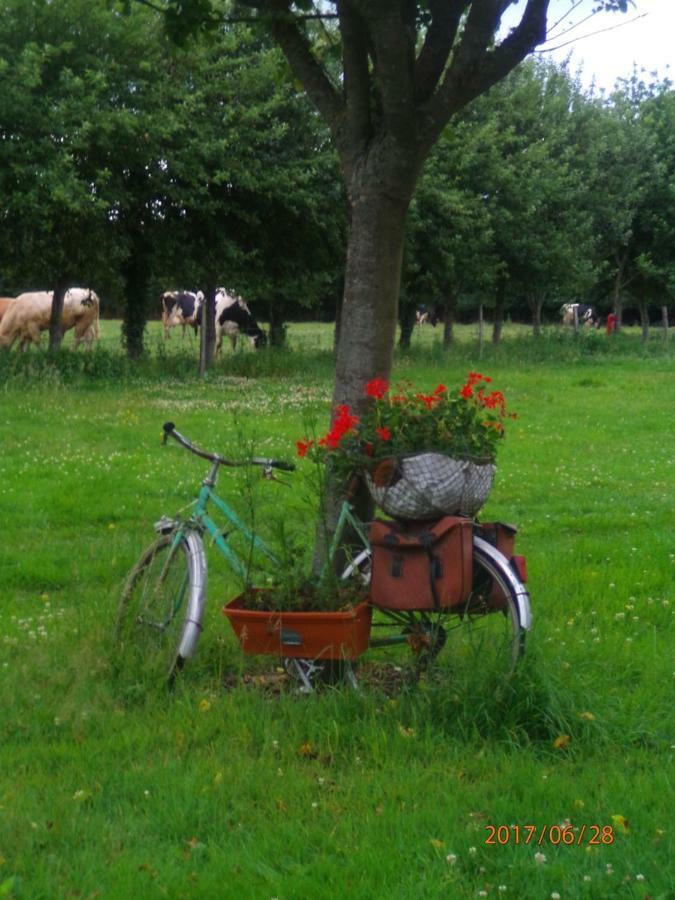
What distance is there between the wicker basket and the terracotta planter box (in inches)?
18.9

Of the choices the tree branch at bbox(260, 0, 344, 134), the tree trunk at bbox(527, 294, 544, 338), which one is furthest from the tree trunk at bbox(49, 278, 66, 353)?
the tree branch at bbox(260, 0, 344, 134)

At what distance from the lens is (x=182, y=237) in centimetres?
2264

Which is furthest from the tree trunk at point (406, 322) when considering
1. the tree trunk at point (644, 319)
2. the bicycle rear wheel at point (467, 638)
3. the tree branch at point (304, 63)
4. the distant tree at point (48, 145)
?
the bicycle rear wheel at point (467, 638)

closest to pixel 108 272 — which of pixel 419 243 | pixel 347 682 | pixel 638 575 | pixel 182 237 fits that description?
pixel 182 237

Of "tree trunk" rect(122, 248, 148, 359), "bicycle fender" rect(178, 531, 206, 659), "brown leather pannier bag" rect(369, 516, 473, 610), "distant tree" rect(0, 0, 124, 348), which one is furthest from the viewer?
"tree trunk" rect(122, 248, 148, 359)

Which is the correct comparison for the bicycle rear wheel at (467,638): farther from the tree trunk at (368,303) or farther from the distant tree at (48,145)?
the distant tree at (48,145)

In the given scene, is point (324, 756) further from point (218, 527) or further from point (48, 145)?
point (48, 145)

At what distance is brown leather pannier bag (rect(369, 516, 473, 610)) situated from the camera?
5.00 m

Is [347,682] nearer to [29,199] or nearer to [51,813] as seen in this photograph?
[51,813]

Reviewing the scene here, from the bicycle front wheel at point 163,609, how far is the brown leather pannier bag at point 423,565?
2.81 feet

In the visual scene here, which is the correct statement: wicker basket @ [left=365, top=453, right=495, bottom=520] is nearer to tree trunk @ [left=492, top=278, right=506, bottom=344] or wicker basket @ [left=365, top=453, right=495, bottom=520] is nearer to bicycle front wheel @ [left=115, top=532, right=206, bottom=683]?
bicycle front wheel @ [left=115, top=532, right=206, bottom=683]

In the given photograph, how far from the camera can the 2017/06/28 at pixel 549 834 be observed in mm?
3881

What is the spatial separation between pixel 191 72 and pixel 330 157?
3123mm

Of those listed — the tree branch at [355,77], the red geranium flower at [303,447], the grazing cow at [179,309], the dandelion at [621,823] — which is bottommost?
the dandelion at [621,823]
